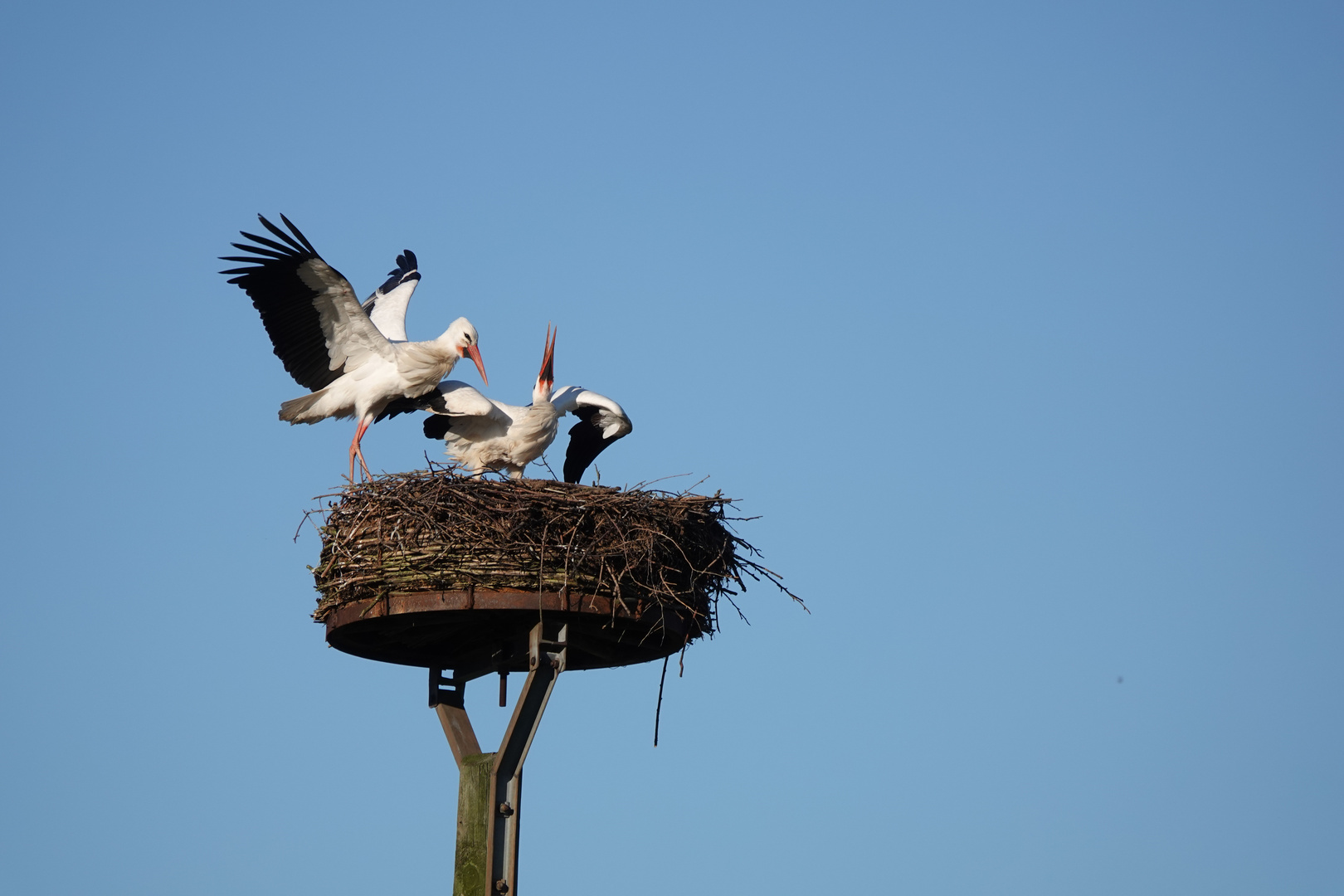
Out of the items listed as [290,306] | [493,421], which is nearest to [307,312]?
[290,306]

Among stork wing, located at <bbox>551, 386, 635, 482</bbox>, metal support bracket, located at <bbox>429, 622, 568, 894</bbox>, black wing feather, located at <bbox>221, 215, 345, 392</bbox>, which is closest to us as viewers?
metal support bracket, located at <bbox>429, 622, 568, 894</bbox>

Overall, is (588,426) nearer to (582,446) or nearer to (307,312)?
(582,446)

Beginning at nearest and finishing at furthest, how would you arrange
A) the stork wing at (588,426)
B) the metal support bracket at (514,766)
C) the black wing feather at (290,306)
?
1. the metal support bracket at (514,766)
2. the black wing feather at (290,306)
3. the stork wing at (588,426)

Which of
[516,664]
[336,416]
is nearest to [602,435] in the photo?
[336,416]

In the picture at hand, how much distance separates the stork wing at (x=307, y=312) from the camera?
927cm

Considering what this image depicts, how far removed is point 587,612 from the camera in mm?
7277

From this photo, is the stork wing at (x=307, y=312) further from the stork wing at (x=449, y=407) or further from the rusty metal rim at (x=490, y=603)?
the rusty metal rim at (x=490, y=603)

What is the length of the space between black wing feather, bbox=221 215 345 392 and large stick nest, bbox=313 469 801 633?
1.96 meters

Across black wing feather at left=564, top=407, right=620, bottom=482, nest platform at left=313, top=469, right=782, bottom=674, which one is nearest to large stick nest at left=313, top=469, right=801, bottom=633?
nest platform at left=313, top=469, right=782, bottom=674

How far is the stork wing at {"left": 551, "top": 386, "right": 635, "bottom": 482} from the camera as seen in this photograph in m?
10.6

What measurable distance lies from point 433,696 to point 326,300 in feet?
9.70

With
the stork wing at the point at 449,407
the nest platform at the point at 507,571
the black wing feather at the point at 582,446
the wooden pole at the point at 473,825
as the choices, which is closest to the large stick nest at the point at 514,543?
the nest platform at the point at 507,571

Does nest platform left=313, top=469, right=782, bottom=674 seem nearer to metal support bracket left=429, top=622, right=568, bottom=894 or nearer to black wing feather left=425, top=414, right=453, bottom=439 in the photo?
metal support bracket left=429, top=622, right=568, bottom=894

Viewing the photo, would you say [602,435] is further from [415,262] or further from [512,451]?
[415,262]
